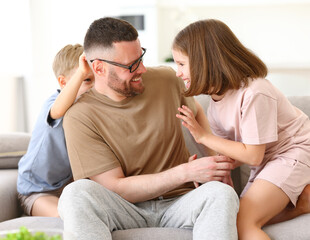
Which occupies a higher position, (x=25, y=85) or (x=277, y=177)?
(x=277, y=177)

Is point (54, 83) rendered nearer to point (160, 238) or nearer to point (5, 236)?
point (160, 238)

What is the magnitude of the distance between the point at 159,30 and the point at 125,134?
3.61 metres

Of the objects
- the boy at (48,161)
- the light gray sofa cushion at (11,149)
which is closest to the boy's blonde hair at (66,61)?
the boy at (48,161)

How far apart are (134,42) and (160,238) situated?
820mm

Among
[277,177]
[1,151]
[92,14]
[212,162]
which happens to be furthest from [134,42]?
[92,14]

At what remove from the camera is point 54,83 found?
503 centimetres

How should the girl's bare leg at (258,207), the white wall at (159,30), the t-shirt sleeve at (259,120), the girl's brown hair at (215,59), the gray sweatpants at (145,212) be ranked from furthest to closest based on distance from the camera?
the white wall at (159,30) < the girl's brown hair at (215,59) < the t-shirt sleeve at (259,120) < the girl's bare leg at (258,207) < the gray sweatpants at (145,212)

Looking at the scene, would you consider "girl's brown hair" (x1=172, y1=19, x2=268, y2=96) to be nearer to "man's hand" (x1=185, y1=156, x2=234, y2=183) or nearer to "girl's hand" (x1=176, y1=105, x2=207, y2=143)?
"girl's hand" (x1=176, y1=105, x2=207, y2=143)

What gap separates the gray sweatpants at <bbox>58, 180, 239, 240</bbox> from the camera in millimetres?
1488

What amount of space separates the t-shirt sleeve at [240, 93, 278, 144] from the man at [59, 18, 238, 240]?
0.48 ft

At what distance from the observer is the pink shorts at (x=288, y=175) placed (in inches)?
70.8

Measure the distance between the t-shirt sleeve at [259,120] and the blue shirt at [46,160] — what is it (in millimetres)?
810

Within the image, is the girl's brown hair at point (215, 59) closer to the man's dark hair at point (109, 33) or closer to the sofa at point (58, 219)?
the man's dark hair at point (109, 33)

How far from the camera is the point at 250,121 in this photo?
1775 millimetres
